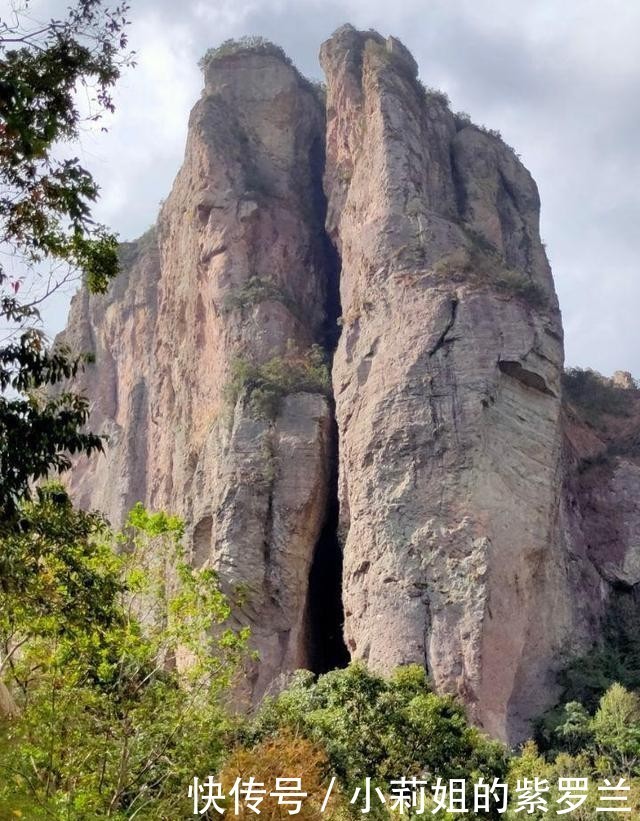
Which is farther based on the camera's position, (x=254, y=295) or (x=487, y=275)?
(x=254, y=295)

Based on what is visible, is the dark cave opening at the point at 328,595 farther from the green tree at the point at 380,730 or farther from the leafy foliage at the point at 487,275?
the green tree at the point at 380,730

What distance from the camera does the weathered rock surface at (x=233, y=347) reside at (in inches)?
1017

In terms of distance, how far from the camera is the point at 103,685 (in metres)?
11.1

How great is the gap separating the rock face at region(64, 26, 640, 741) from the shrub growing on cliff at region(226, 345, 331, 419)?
76mm

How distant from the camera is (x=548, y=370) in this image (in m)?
25.6

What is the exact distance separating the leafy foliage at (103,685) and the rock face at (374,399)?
10.4m

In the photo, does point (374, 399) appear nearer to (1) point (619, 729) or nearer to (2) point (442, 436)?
(2) point (442, 436)

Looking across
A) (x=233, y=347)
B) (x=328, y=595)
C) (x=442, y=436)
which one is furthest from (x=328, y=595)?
(x=233, y=347)

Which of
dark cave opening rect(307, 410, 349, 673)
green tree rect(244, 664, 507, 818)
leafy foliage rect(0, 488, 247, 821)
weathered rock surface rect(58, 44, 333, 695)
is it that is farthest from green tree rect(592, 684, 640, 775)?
leafy foliage rect(0, 488, 247, 821)

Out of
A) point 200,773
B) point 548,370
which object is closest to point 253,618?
point 548,370

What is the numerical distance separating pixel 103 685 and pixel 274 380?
711 inches

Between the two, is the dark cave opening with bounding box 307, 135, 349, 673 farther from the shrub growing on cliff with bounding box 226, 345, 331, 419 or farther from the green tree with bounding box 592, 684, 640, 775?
the green tree with bounding box 592, 684, 640, 775

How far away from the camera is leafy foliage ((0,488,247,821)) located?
8.64 metres

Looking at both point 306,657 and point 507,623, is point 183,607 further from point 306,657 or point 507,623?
point 306,657
